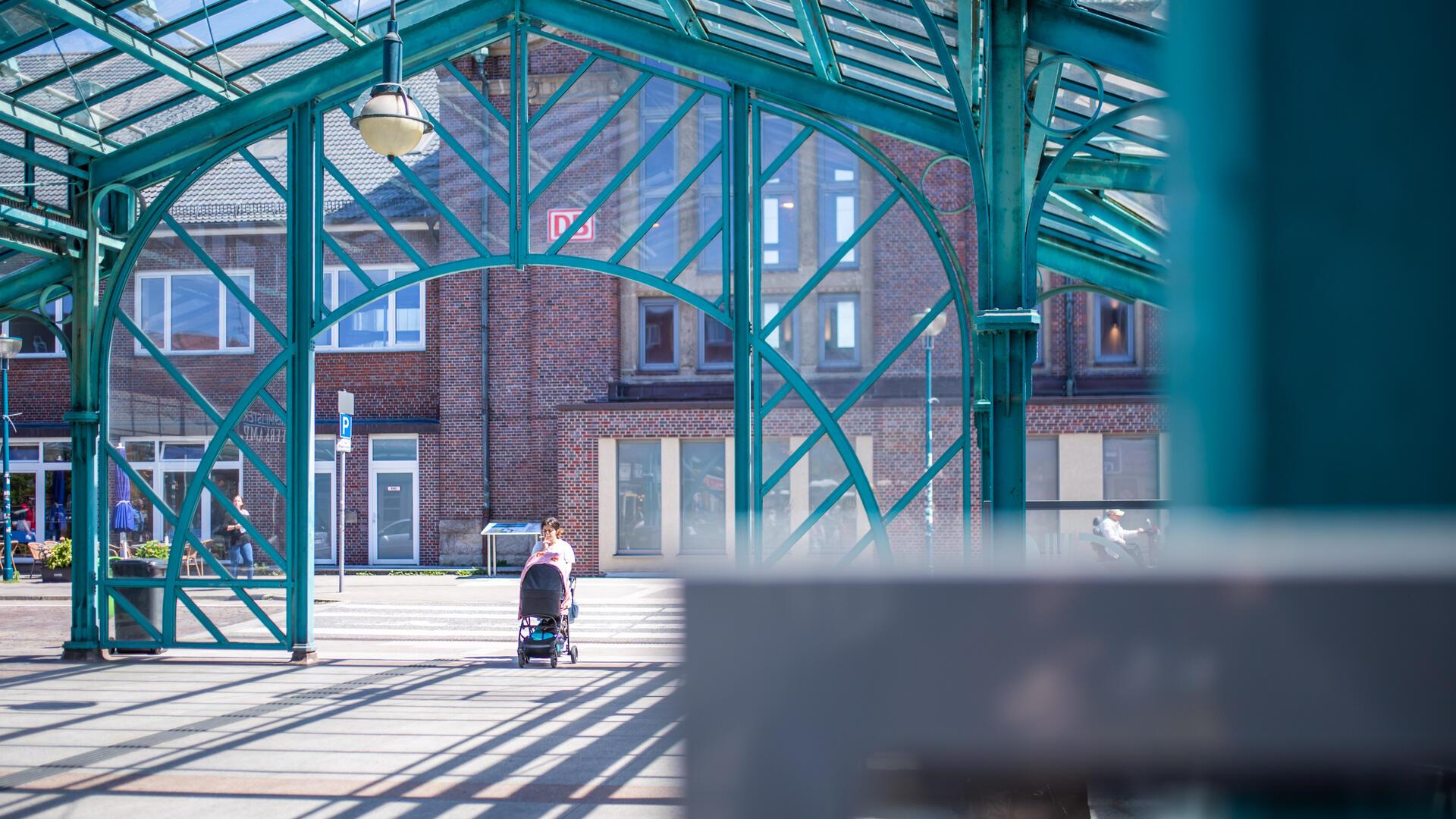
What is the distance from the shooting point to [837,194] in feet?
33.5

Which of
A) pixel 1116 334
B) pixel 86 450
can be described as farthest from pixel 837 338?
pixel 1116 334

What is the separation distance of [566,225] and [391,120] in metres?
2.92

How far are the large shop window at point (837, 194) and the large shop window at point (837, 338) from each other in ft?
0.99

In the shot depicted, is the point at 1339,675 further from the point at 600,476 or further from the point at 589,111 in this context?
the point at 600,476

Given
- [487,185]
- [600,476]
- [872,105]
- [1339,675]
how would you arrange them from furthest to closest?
[600,476], [487,185], [872,105], [1339,675]

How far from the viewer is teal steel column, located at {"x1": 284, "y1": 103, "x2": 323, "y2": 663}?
1123 cm

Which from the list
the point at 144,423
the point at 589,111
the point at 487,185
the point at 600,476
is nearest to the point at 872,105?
the point at 589,111

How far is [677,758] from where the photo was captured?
0.46 metres

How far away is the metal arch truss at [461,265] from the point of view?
10.3 meters

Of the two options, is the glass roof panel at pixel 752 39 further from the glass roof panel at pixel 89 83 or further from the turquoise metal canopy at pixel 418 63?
the glass roof panel at pixel 89 83

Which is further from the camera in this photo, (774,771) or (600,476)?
(600,476)

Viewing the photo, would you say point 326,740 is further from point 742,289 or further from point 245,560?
point 742,289

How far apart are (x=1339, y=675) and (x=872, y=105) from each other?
9887 millimetres

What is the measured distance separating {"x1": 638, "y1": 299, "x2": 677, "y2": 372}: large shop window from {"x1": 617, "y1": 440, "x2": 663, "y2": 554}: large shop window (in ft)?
5.98
